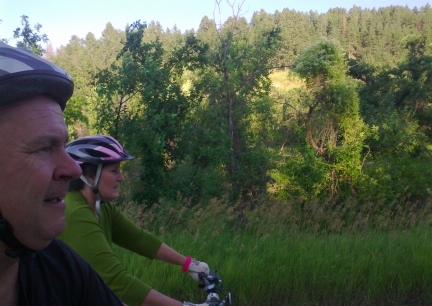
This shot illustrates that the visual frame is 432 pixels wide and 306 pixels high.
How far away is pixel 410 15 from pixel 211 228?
197 ft

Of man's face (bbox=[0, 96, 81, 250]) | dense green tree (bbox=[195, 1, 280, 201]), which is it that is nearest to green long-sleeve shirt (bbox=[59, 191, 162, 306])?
man's face (bbox=[0, 96, 81, 250])

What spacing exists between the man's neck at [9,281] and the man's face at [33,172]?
14cm

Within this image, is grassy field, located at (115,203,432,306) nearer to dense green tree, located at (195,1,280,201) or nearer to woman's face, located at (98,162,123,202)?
woman's face, located at (98,162,123,202)

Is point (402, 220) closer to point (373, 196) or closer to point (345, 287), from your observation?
point (345, 287)

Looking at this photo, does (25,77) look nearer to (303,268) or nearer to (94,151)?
(94,151)

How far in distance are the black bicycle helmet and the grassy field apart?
3226 mm

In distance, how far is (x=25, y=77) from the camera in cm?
120

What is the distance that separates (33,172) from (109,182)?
185 cm

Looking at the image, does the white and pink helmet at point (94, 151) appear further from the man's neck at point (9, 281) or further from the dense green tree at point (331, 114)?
the dense green tree at point (331, 114)

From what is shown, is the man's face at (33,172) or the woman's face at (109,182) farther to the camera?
the woman's face at (109,182)

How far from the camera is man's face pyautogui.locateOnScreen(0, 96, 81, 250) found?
3.88 ft

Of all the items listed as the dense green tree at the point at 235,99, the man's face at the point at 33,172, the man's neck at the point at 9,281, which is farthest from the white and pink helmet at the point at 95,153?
the dense green tree at the point at 235,99

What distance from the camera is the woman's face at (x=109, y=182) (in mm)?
3004

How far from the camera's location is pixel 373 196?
1424 centimetres
